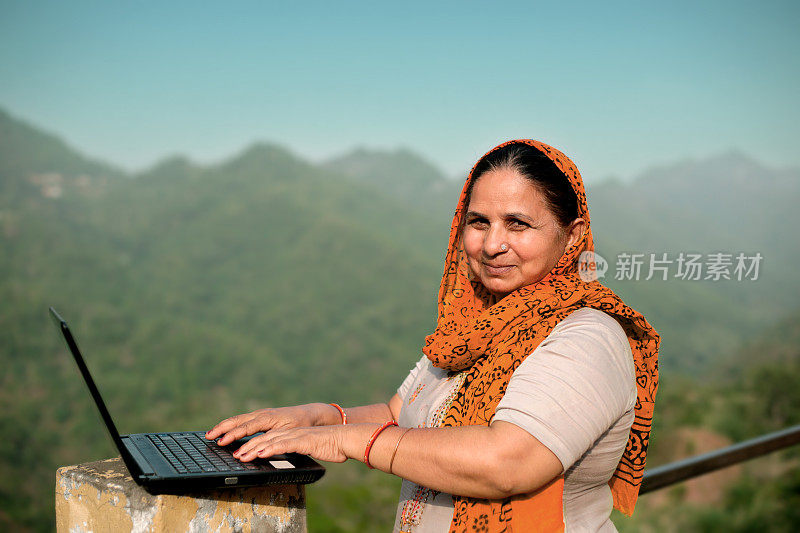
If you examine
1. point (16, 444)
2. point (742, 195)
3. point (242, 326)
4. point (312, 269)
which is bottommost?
point (16, 444)

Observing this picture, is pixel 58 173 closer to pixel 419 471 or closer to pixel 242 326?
pixel 242 326

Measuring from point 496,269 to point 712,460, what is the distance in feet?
3.65

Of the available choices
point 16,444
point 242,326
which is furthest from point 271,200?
point 16,444

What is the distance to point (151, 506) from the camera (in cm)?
99

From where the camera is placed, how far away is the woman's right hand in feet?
4.09

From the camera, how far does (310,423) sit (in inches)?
57.3

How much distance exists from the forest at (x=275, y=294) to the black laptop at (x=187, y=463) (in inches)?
484

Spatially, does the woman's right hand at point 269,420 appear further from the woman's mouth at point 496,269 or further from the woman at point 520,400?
the woman's mouth at point 496,269

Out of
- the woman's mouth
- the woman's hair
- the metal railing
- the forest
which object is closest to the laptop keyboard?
the woman's mouth

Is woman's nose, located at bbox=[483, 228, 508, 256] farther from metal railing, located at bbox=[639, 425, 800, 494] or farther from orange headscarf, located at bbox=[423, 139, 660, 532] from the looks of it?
metal railing, located at bbox=[639, 425, 800, 494]

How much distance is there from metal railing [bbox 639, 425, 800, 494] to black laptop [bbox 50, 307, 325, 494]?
3.49 ft

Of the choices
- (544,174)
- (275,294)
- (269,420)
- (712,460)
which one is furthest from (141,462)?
(275,294)

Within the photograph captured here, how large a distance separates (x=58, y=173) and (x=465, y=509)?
36008 millimetres

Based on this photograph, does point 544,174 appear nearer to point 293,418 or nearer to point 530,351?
point 530,351
